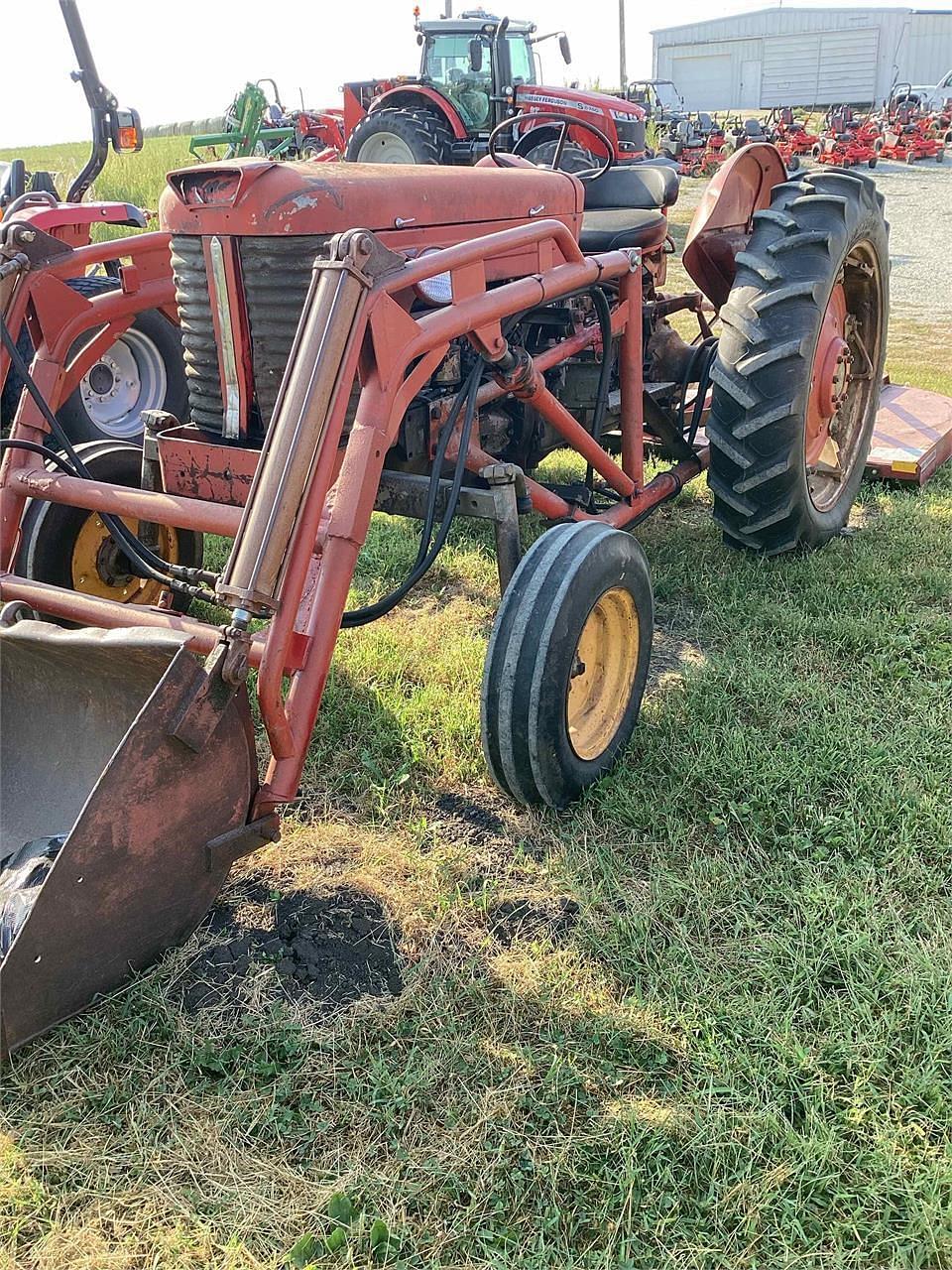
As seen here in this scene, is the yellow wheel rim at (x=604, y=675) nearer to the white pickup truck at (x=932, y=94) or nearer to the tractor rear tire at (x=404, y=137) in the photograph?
the tractor rear tire at (x=404, y=137)

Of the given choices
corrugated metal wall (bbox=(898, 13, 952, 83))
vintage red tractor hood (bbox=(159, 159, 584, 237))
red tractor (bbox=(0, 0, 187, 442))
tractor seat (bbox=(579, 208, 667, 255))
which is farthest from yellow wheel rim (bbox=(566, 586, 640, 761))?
corrugated metal wall (bbox=(898, 13, 952, 83))

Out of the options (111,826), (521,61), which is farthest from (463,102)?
(111,826)

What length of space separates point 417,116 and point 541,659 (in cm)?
1110

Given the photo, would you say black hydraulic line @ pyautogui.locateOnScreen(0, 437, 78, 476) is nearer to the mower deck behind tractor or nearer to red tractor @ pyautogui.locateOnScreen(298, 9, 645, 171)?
the mower deck behind tractor

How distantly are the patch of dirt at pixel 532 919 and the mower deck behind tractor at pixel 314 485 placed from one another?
286 mm

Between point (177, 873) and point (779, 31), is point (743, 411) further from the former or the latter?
point (779, 31)

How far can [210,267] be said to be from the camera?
2.67m

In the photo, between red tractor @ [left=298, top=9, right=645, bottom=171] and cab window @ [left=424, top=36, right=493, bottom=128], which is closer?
red tractor @ [left=298, top=9, right=645, bottom=171]

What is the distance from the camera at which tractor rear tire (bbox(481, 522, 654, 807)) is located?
8.22 ft

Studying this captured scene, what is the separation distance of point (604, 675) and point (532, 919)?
0.82 m

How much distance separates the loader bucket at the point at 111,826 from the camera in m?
1.86

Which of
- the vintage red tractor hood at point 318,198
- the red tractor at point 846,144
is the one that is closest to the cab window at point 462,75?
the vintage red tractor hood at point 318,198

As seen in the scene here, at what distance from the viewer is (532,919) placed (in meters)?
2.43

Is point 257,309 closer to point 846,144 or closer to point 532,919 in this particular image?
point 532,919
